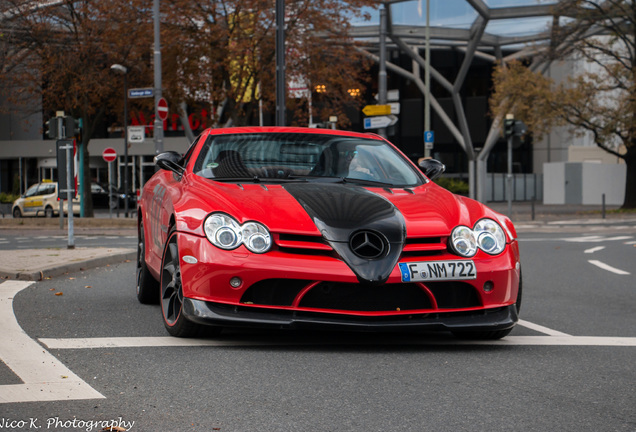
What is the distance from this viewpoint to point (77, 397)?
424 cm

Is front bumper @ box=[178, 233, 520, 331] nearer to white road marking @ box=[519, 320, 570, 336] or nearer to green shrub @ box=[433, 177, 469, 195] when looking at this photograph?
white road marking @ box=[519, 320, 570, 336]

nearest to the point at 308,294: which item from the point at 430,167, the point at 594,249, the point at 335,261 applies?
the point at 335,261

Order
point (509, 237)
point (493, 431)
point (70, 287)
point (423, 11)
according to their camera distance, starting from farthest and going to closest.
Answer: point (423, 11) → point (70, 287) → point (509, 237) → point (493, 431)

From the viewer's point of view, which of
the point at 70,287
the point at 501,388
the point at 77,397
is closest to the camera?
the point at 77,397

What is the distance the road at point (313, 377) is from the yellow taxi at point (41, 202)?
32.4 meters

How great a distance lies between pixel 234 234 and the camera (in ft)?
18.1

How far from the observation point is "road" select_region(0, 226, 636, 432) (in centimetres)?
393

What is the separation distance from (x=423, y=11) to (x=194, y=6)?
14.8 metres

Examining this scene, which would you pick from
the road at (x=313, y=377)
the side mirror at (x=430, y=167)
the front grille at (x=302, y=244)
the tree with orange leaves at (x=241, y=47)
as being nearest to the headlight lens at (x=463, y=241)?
the road at (x=313, y=377)

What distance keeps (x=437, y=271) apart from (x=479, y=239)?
1.42 feet

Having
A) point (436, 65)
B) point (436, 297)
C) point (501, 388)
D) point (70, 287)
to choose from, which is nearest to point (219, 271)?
point (436, 297)

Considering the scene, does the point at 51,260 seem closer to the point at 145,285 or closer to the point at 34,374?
the point at 145,285

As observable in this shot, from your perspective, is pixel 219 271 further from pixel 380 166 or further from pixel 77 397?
pixel 380 166

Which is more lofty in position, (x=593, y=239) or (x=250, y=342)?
(x=250, y=342)
